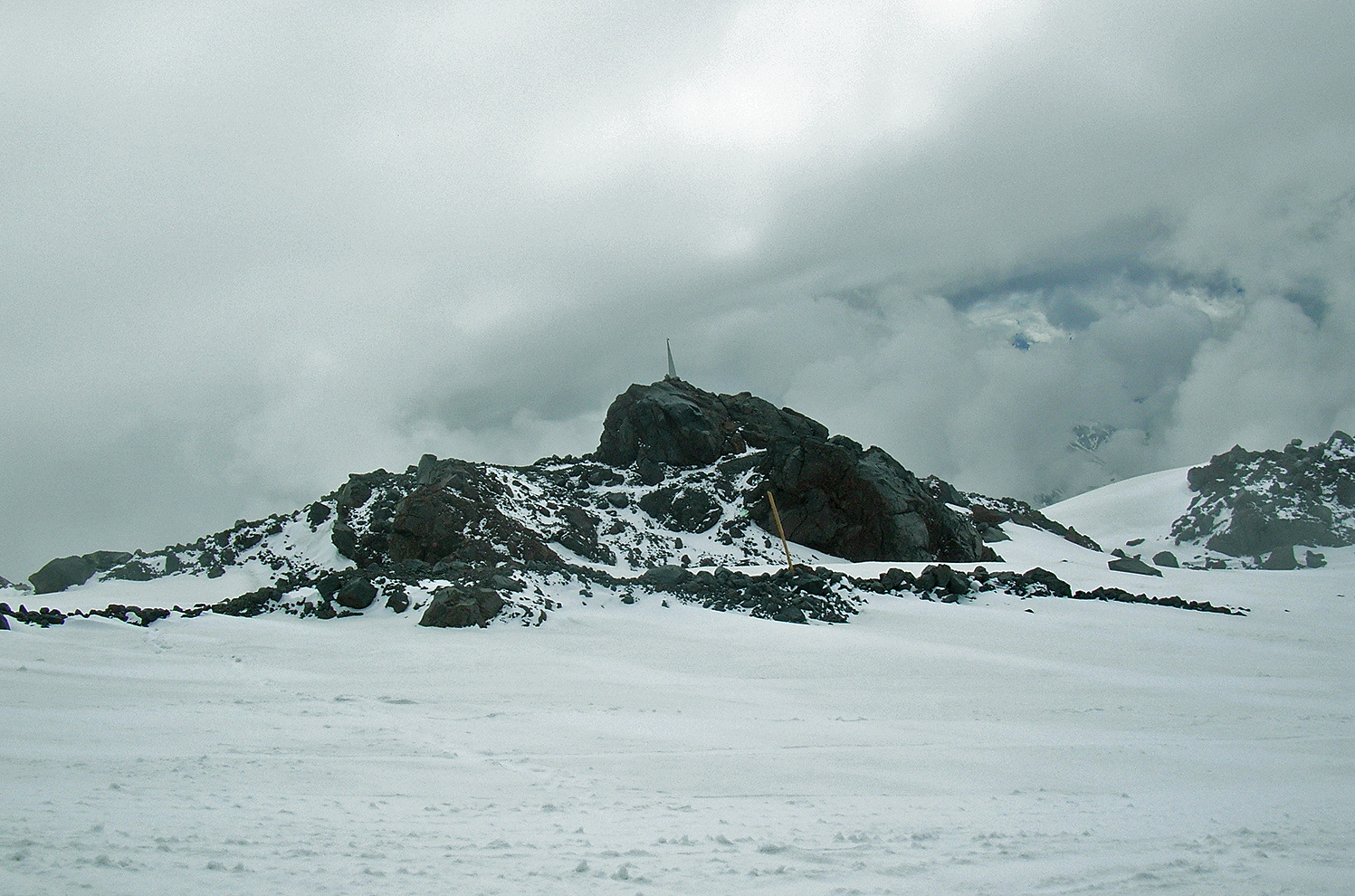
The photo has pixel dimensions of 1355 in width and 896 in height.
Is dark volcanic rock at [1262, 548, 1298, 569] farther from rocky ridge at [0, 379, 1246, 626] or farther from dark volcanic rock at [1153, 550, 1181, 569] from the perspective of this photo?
rocky ridge at [0, 379, 1246, 626]

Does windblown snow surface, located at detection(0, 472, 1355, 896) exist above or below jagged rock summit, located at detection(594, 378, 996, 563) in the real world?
below

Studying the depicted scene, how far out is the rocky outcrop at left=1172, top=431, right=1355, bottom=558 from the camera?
2077 inches

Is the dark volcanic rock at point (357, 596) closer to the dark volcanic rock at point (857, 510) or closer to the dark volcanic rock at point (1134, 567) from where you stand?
the dark volcanic rock at point (1134, 567)

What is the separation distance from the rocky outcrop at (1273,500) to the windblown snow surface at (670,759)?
49.0 meters

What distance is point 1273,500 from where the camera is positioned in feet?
186

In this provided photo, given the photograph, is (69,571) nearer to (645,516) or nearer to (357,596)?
(645,516)

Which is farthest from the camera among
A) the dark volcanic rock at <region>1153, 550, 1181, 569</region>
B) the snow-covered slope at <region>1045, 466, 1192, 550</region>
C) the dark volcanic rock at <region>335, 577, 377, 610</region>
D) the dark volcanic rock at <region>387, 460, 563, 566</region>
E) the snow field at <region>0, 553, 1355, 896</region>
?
the snow-covered slope at <region>1045, 466, 1192, 550</region>

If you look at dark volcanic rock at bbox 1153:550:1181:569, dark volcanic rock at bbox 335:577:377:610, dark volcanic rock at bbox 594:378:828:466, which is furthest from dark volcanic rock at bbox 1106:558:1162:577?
dark volcanic rock at bbox 1153:550:1181:569

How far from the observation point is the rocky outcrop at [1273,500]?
52750 mm

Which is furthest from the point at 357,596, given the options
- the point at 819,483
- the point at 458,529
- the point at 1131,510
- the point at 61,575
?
the point at 1131,510

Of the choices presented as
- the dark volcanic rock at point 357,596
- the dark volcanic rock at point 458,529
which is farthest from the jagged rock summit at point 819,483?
the dark volcanic rock at point 357,596

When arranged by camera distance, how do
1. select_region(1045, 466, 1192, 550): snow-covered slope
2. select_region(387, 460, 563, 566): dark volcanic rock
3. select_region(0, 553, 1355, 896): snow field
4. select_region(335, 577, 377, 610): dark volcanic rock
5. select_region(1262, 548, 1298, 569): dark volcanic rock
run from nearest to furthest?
select_region(0, 553, 1355, 896): snow field
select_region(335, 577, 377, 610): dark volcanic rock
select_region(387, 460, 563, 566): dark volcanic rock
select_region(1262, 548, 1298, 569): dark volcanic rock
select_region(1045, 466, 1192, 550): snow-covered slope

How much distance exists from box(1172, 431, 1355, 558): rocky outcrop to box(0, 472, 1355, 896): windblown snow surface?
49.0 meters

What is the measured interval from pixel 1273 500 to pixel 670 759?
219ft
